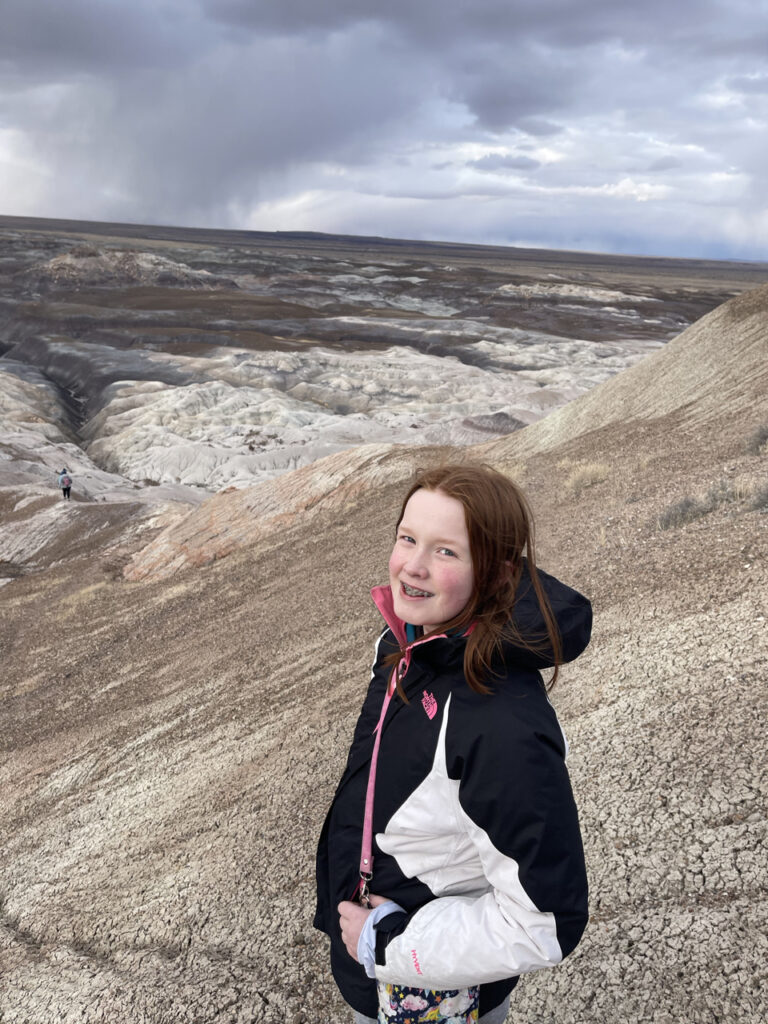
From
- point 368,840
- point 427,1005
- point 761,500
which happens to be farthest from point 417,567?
point 761,500

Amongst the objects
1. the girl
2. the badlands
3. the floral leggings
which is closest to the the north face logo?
the girl

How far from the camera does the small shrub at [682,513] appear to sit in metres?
7.61

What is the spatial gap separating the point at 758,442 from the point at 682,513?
263 centimetres

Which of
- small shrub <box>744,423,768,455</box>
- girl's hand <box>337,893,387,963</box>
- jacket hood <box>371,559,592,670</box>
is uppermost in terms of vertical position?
jacket hood <box>371,559,592,670</box>

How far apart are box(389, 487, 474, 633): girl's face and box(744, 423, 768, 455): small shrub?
8567 millimetres

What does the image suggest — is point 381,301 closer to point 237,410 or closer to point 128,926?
point 237,410

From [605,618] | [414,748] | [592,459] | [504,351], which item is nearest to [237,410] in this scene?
[504,351]

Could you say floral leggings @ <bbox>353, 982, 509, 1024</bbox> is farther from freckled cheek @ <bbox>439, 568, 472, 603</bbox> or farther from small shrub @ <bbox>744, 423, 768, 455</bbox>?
small shrub @ <bbox>744, 423, 768, 455</bbox>

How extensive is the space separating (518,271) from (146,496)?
137m

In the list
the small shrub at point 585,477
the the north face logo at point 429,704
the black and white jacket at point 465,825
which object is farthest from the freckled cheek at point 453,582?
the small shrub at point 585,477

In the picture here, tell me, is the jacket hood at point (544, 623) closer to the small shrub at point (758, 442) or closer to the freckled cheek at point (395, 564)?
the freckled cheek at point (395, 564)

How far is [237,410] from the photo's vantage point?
152 ft

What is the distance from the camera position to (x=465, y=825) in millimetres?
1710

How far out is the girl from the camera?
1.60 m
